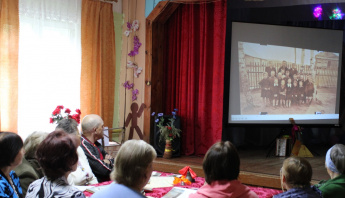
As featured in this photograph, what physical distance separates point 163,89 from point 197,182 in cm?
243

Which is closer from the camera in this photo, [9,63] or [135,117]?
[9,63]

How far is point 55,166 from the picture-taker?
1812 mm

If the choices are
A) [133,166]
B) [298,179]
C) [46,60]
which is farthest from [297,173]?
[46,60]

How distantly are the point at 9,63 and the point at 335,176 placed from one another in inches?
133

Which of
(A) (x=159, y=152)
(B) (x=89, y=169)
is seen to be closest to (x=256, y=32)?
(A) (x=159, y=152)

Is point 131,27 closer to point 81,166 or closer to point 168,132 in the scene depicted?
point 168,132

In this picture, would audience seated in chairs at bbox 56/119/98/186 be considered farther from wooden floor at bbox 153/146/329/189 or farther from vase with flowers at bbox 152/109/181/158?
vase with flowers at bbox 152/109/181/158

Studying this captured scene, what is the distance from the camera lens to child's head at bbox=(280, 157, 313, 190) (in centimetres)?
201

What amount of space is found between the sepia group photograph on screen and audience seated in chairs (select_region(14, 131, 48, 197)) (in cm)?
290

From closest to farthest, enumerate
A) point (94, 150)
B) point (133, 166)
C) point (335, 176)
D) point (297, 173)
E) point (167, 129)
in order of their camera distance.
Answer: point (133, 166) → point (297, 173) → point (335, 176) → point (94, 150) → point (167, 129)

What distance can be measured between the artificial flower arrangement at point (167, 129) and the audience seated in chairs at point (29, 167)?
215 cm

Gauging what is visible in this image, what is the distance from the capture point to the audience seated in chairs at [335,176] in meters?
2.26

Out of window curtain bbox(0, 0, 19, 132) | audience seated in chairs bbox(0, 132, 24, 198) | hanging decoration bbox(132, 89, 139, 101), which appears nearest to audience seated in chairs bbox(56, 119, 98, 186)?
audience seated in chairs bbox(0, 132, 24, 198)

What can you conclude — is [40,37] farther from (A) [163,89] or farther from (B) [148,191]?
(B) [148,191]
